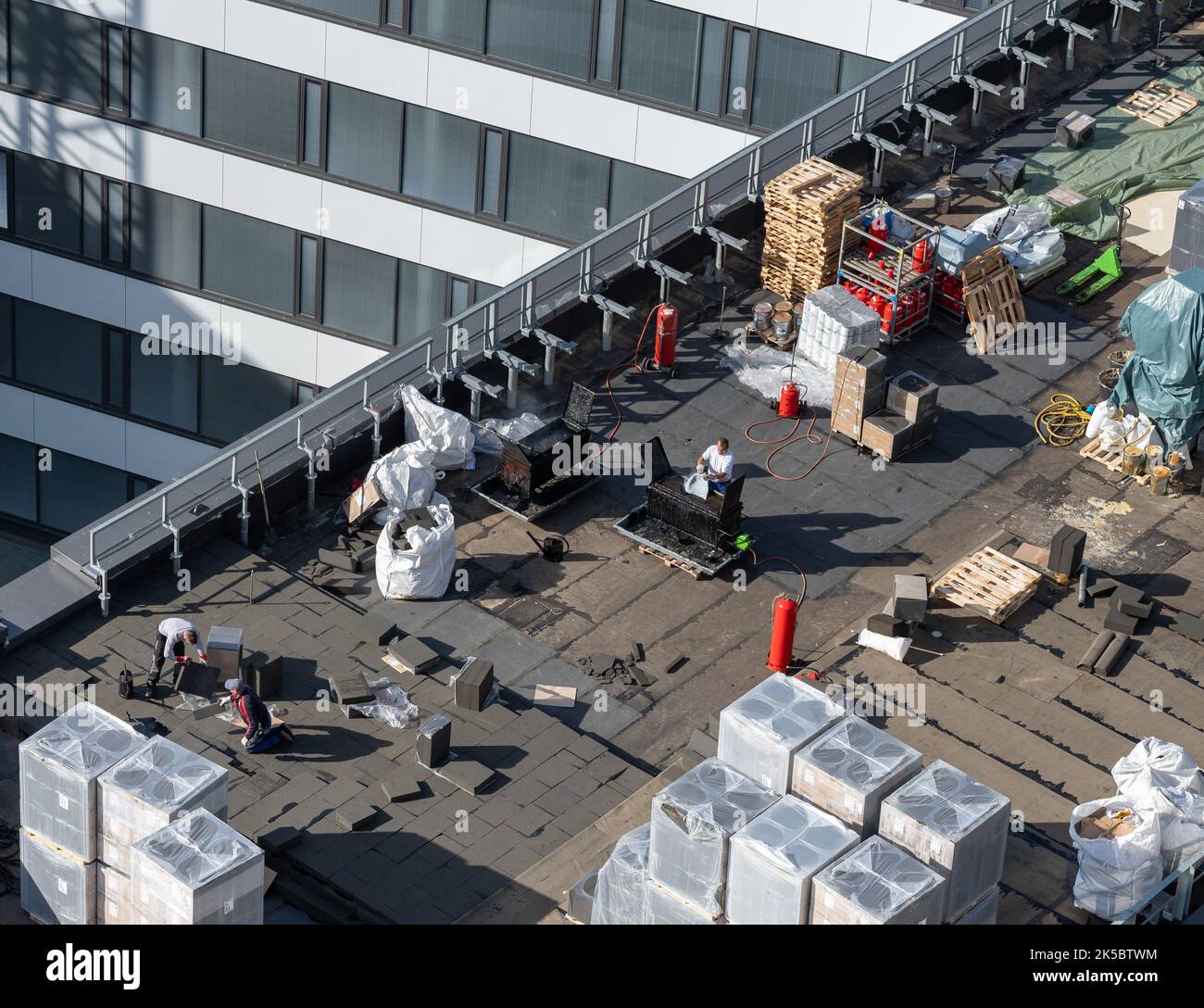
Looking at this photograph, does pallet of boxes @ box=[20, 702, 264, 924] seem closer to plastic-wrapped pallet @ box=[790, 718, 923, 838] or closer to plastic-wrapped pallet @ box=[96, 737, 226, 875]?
plastic-wrapped pallet @ box=[96, 737, 226, 875]

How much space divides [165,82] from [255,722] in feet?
87.5

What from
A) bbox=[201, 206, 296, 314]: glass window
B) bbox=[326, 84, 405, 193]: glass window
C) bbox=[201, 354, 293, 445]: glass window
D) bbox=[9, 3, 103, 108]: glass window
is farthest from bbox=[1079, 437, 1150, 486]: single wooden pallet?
bbox=[9, 3, 103, 108]: glass window

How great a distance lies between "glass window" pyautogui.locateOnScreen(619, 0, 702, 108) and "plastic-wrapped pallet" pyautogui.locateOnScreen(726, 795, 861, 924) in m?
26.9

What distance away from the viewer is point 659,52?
53.9 metres

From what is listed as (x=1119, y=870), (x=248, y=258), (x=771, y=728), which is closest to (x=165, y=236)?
(x=248, y=258)

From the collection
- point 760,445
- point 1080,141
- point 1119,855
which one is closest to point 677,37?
point 1080,141

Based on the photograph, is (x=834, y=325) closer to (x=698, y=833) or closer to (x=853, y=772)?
(x=853, y=772)

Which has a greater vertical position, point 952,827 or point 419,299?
point 952,827

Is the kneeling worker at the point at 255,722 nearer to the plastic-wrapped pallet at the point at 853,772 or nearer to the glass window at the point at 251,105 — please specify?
the plastic-wrapped pallet at the point at 853,772

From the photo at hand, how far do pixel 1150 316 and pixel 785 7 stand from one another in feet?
49.9

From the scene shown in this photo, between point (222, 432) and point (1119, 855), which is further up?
point (1119, 855)

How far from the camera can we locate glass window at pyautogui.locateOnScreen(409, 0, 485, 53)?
54.6 metres

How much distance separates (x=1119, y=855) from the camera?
1309 inches
